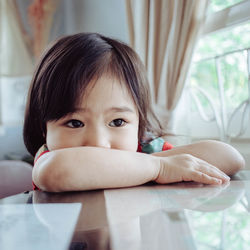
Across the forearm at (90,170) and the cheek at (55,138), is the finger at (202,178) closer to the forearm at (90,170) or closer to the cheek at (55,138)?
the forearm at (90,170)

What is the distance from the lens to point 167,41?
150 centimetres

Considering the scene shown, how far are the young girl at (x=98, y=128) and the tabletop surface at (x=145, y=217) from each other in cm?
4

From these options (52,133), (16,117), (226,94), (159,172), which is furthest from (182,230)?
(16,117)

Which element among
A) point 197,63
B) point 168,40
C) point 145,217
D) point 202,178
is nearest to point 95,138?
point 202,178

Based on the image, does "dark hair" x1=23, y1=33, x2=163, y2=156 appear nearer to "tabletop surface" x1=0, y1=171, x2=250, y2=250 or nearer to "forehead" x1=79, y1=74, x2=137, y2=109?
"forehead" x1=79, y1=74, x2=137, y2=109

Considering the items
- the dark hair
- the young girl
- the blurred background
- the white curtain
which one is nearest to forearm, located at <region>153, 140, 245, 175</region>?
the young girl

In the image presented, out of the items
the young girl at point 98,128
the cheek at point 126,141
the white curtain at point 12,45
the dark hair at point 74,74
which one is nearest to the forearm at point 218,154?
the young girl at point 98,128

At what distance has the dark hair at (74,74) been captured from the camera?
83cm

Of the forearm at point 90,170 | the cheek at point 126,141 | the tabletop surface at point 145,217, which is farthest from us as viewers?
the cheek at point 126,141

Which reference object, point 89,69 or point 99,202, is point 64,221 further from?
point 89,69

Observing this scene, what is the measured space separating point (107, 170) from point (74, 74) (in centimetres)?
34

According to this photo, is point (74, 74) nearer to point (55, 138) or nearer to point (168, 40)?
point (55, 138)

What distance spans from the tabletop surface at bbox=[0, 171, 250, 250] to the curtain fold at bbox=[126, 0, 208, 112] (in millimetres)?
947

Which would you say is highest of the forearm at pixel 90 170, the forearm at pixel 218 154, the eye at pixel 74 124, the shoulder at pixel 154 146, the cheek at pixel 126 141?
the forearm at pixel 90 170
